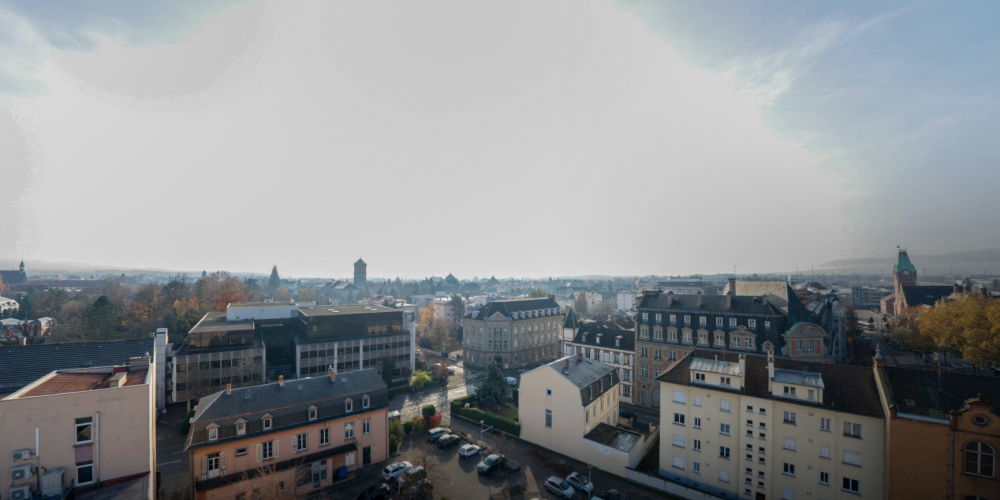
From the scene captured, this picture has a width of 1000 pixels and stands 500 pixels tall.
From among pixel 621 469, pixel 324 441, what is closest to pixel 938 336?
pixel 621 469

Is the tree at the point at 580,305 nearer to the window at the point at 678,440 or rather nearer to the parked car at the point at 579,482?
the window at the point at 678,440

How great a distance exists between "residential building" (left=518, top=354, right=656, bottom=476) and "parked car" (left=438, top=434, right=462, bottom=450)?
7.14 metres

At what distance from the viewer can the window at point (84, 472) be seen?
21.1 meters

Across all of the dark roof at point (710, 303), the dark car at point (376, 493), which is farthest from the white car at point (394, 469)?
the dark roof at point (710, 303)

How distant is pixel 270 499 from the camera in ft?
81.0

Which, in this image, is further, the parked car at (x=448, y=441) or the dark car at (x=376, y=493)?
the parked car at (x=448, y=441)

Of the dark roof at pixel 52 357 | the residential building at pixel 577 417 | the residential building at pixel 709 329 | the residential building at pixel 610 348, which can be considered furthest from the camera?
the residential building at pixel 610 348

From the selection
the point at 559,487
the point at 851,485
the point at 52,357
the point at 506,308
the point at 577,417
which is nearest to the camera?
the point at 851,485

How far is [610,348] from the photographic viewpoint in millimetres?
56594

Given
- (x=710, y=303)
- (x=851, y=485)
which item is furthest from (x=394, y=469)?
(x=710, y=303)

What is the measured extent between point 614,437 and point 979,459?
23.2 metres

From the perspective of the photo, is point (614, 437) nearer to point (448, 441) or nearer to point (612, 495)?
point (612, 495)

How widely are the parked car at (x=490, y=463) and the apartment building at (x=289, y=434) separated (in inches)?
372

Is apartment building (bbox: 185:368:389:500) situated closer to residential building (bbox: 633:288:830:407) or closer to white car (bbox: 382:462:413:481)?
white car (bbox: 382:462:413:481)
